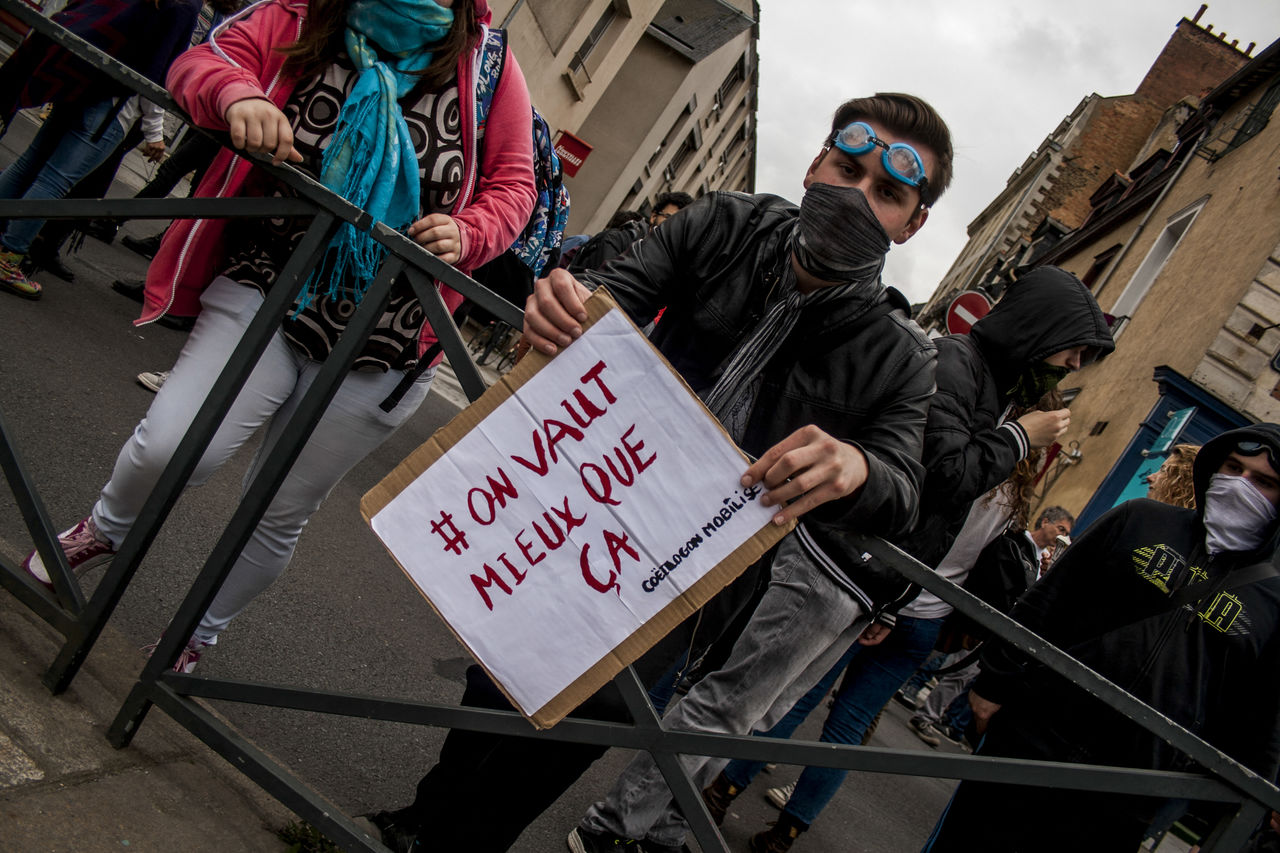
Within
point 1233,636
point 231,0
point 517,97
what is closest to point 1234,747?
point 1233,636

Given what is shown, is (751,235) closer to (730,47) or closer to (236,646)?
(236,646)

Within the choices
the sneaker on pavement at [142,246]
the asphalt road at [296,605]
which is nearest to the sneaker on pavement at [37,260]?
the asphalt road at [296,605]

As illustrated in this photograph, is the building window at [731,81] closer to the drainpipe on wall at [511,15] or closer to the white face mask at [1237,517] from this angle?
the drainpipe on wall at [511,15]

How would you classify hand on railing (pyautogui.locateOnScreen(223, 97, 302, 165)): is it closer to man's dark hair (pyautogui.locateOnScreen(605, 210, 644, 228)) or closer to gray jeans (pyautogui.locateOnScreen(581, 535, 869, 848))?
gray jeans (pyautogui.locateOnScreen(581, 535, 869, 848))

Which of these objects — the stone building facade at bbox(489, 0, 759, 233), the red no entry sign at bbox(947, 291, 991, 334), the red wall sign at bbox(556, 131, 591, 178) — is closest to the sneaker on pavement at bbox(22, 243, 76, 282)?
the red no entry sign at bbox(947, 291, 991, 334)

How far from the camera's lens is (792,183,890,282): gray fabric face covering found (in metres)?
1.73

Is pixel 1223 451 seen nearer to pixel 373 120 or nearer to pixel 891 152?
pixel 891 152

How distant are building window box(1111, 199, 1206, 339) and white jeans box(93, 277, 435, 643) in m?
15.7

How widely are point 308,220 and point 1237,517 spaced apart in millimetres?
2629

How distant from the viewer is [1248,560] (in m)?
2.37

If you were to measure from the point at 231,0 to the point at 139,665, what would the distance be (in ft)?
13.3

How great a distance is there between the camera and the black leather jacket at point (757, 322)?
5.88 ft

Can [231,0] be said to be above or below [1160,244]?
below

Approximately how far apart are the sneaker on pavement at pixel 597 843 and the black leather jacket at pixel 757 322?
122cm
